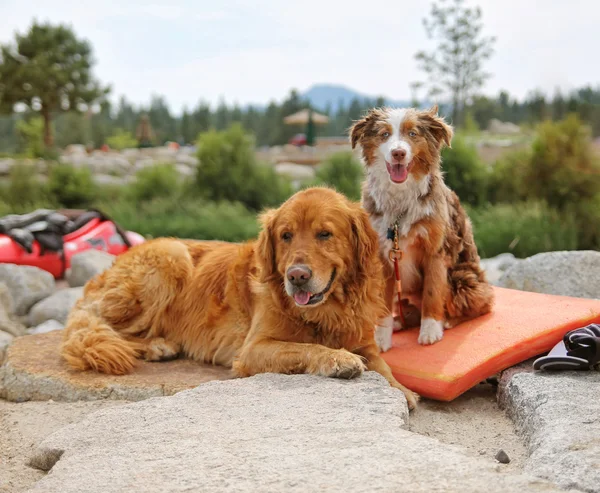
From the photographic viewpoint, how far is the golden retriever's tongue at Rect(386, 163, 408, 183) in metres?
4.20

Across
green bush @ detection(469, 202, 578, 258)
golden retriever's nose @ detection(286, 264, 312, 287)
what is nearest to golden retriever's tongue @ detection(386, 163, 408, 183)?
golden retriever's nose @ detection(286, 264, 312, 287)

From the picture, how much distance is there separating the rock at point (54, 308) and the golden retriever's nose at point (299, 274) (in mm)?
3687

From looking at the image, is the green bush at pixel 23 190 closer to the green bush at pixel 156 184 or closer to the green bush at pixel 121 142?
the green bush at pixel 156 184

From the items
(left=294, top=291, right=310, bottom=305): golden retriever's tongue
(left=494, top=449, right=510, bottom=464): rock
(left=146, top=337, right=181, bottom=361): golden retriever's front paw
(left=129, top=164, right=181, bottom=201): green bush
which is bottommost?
(left=146, top=337, right=181, bottom=361): golden retriever's front paw

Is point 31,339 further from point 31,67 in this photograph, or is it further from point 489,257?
point 31,67

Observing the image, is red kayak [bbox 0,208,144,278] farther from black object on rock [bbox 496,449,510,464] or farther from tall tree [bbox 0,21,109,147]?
tall tree [bbox 0,21,109,147]

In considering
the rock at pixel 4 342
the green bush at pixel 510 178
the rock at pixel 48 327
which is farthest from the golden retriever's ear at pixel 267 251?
the green bush at pixel 510 178

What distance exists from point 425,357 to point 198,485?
208 cm

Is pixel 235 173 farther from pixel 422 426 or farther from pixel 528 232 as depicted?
pixel 422 426

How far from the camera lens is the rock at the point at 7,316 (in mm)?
6164

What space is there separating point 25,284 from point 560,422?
5747 millimetres

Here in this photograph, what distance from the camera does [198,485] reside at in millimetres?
2678

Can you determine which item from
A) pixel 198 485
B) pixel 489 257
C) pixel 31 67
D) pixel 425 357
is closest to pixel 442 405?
pixel 425 357

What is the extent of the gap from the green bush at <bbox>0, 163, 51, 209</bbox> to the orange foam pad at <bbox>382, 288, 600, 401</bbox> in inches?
456
